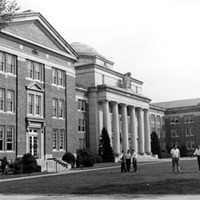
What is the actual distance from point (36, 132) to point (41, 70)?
7.12m

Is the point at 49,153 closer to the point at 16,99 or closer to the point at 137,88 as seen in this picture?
the point at 16,99

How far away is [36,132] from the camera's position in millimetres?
42625

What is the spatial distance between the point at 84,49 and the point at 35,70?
28510 mm

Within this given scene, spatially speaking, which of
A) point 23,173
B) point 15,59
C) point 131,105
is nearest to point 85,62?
point 131,105

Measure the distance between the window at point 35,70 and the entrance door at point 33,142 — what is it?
598 cm

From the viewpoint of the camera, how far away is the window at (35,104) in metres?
42.0

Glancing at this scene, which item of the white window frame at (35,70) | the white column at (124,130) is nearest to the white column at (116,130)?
the white column at (124,130)

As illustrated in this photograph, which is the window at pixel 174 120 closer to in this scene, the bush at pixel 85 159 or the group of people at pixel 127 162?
the bush at pixel 85 159

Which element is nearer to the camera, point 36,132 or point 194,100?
point 36,132

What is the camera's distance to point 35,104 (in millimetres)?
42625

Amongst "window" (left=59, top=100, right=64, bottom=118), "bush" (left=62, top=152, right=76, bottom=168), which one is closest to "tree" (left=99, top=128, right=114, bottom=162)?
"window" (left=59, top=100, right=64, bottom=118)

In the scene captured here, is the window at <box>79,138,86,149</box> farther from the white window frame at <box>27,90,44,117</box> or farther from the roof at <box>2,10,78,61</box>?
the white window frame at <box>27,90,44,117</box>

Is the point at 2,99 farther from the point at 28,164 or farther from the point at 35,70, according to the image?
the point at 28,164

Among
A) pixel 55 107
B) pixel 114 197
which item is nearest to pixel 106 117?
pixel 55 107
